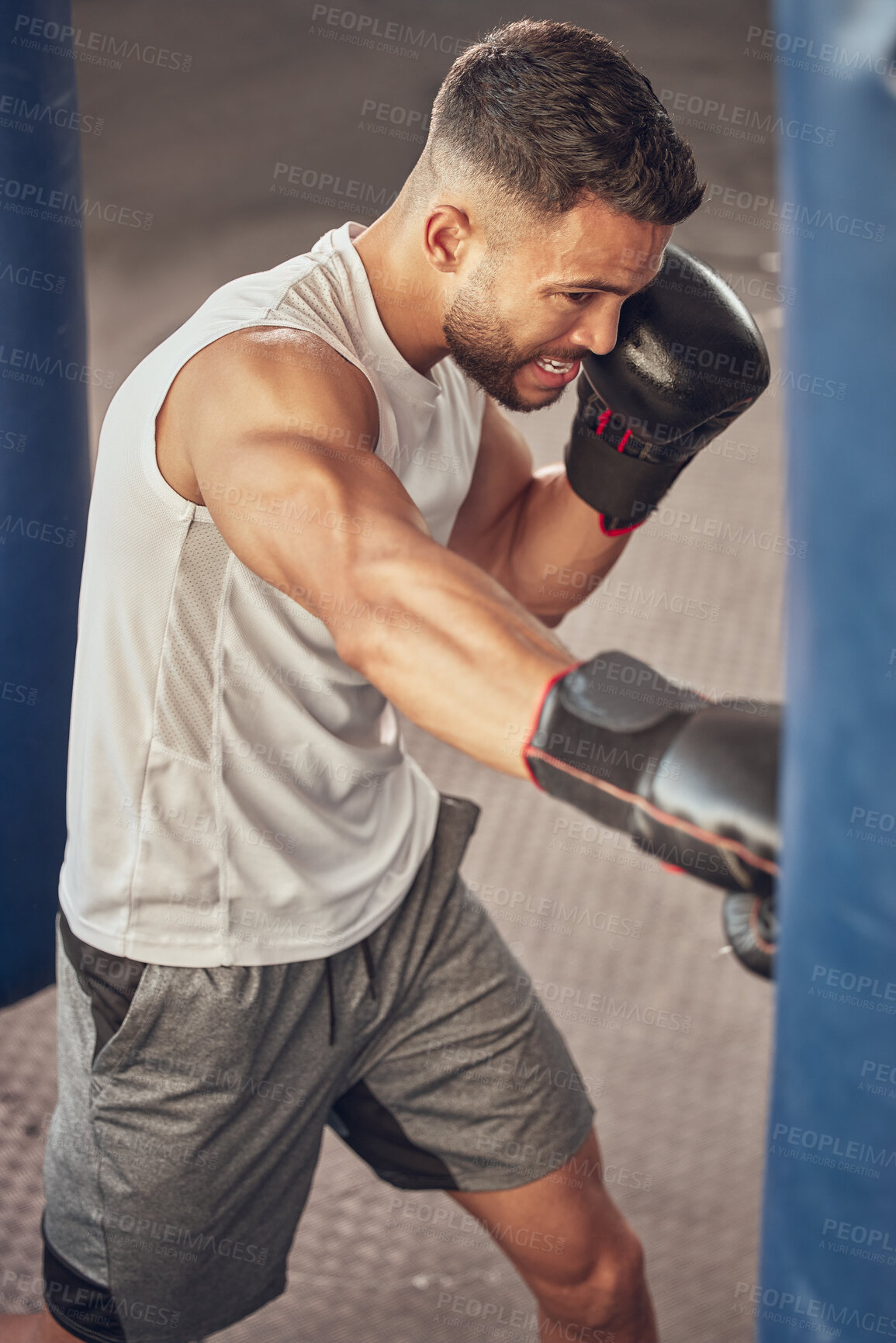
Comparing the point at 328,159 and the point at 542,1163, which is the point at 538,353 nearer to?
the point at 542,1163

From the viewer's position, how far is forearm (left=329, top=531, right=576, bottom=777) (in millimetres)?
701

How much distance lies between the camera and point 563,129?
0.95 m

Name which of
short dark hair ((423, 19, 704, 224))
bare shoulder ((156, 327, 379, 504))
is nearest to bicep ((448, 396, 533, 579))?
short dark hair ((423, 19, 704, 224))

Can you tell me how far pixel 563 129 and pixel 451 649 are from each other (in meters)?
0.47

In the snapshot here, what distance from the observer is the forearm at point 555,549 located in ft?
4.65

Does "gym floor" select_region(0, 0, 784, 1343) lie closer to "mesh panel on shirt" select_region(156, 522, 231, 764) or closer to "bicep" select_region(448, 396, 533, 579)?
"mesh panel on shirt" select_region(156, 522, 231, 764)

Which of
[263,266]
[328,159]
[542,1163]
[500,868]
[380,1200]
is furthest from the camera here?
[328,159]

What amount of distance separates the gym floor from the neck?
1.57 ft

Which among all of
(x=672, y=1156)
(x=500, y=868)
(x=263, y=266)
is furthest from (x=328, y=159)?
(x=672, y=1156)

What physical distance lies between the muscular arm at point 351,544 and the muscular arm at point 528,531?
1.71 feet

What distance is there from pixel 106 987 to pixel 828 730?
782 millimetres

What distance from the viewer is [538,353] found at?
41.9 inches

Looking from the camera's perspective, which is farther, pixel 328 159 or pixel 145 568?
pixel 328 159

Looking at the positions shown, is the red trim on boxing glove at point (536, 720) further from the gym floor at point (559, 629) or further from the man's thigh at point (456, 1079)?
the man's thigh at point (456, 1079)
